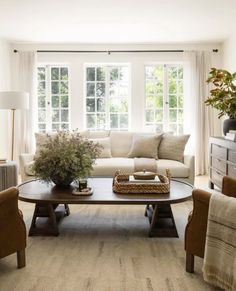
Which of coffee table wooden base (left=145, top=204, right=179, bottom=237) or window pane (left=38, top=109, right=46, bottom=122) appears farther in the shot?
window pane (left=38, top=109, right=46, bottom=122)

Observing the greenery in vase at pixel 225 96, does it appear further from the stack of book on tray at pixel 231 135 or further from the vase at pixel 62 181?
the vase at pixel 62 181

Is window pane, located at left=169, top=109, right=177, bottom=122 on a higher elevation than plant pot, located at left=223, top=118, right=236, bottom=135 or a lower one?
higher

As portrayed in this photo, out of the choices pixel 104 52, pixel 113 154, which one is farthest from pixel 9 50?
pixel 113 154

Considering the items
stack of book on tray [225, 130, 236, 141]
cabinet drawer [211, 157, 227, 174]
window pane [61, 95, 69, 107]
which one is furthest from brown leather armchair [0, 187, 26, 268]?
window pane [61, 95, 69, 107]

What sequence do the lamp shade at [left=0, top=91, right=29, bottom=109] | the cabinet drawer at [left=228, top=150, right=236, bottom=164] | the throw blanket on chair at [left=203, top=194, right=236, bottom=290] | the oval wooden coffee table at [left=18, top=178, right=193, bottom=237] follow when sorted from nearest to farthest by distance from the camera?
the throw blanket on chair at [left=203, top=194, right=236, bottom=290]
the oval wooden coffee table at [left=18, top=178, right=193, bottom=237]
the cabinet drawer at [left=228, top=150, right=236, bottom=164]
the lamp shade at [left=0, top=91, right=29, bottom=109]

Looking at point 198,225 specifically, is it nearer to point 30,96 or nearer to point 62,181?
point 62,181

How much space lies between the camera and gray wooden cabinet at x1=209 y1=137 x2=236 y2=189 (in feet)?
13.4

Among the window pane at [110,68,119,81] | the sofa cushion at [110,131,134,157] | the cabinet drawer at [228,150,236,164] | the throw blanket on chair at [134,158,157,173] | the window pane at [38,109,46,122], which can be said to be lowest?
the throw blanket on chair at [134,158,157,173]

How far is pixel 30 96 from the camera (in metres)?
6.32

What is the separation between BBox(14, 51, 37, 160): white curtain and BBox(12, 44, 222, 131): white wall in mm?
177

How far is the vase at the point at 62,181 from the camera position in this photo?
3313mm

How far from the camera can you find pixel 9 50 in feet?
20.5

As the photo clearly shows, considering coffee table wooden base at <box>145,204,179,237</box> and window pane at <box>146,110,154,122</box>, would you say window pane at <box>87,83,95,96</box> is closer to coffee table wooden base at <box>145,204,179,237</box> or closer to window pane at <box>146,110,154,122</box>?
window pane at <box>146,110,154,122</box>

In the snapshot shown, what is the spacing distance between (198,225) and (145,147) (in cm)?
299
